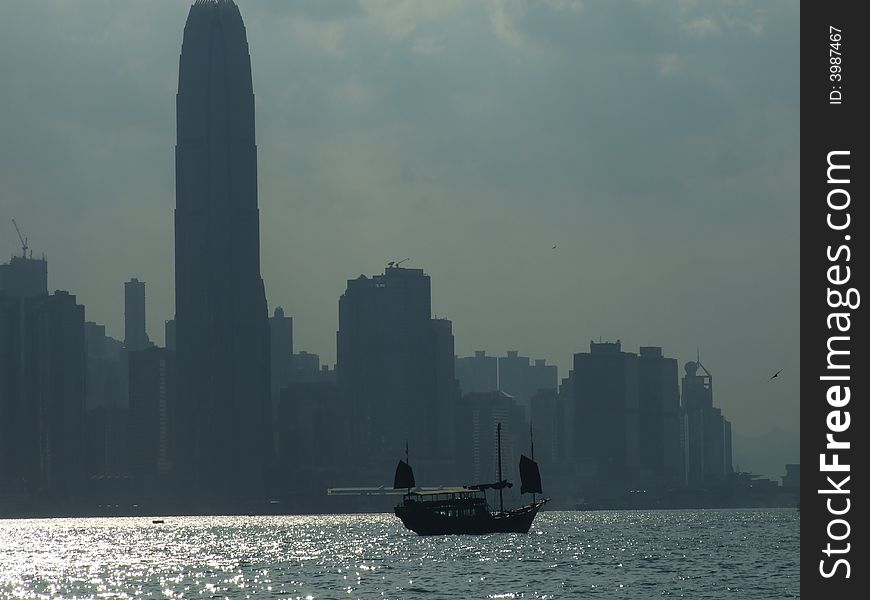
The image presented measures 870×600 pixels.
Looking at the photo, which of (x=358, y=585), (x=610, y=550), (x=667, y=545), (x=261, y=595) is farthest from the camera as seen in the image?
(x=667, y=545)

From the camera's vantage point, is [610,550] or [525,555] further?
[610,550]

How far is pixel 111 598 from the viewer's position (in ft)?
351

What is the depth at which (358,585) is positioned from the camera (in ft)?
379

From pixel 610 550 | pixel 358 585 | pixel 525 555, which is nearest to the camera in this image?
pixel 358 585

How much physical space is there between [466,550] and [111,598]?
67.5m
